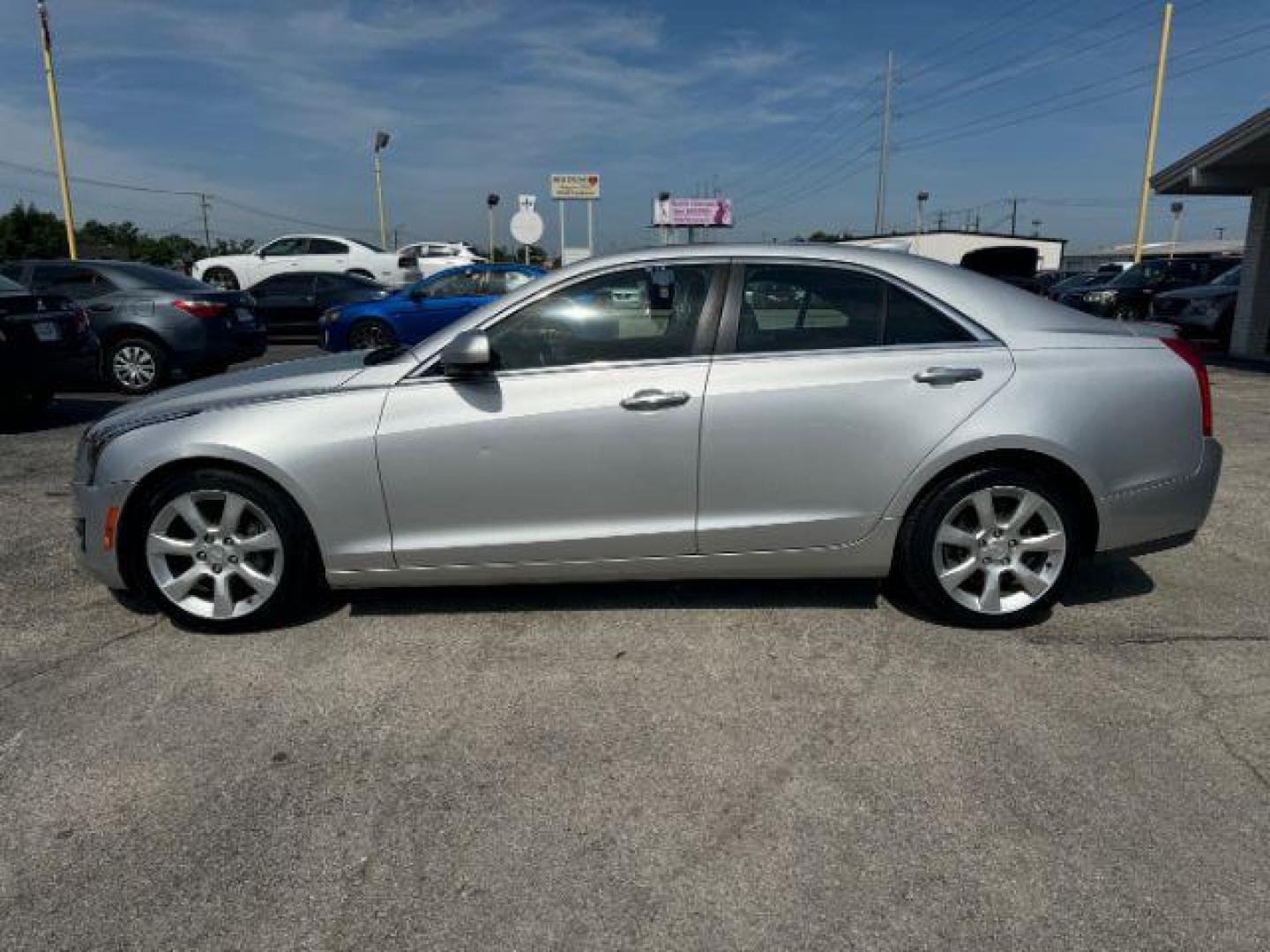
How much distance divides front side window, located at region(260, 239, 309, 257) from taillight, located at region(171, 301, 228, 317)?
11.8m

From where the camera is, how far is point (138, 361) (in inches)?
393

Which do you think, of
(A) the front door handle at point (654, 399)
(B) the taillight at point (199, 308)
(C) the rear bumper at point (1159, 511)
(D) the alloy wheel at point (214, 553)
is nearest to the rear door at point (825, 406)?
(A) the front door handle at point (654, 399)

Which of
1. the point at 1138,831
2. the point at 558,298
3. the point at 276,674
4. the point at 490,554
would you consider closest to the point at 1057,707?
the point at 1138,831

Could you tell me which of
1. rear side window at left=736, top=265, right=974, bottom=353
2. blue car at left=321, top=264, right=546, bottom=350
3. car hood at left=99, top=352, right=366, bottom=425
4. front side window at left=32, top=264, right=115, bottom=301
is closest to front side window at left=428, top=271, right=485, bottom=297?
blue car at left=321, top=264, right=546, bottom=350

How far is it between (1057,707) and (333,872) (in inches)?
92.8

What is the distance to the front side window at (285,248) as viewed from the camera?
20.8 meters

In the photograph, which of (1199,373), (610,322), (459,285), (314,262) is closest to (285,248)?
(314,262)

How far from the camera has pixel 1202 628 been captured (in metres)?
3.66

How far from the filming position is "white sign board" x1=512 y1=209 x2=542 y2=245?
967 inches

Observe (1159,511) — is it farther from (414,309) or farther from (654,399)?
(414,309)

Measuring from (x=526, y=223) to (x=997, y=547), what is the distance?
22.9 m

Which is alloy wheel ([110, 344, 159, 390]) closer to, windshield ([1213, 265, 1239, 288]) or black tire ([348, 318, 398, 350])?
black tire ([348, 318, 398, 350])

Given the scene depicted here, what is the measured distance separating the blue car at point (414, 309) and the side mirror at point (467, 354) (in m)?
9.81

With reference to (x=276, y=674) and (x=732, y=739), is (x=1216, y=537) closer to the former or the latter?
(x=732, y=739)
